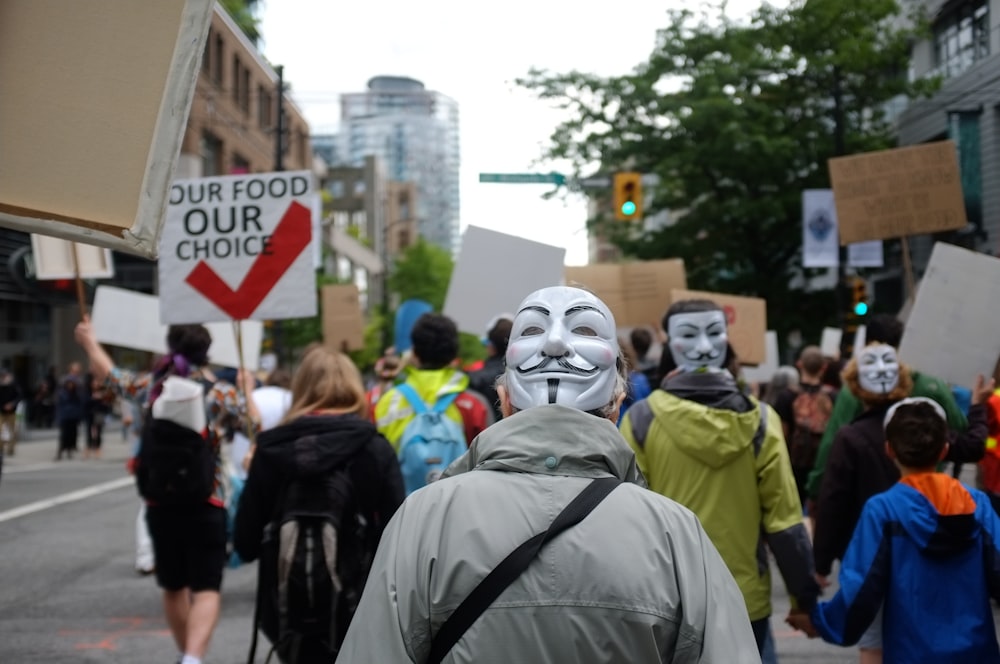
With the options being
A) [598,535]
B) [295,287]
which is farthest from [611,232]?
[598,535]

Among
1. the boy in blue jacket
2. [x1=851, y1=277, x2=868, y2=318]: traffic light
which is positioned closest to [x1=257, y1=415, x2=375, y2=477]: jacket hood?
the boy in blue jacket

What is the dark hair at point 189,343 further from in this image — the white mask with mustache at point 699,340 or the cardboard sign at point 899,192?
the cardboard sign at point 899,192

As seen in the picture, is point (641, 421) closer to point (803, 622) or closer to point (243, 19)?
point (803, 622)

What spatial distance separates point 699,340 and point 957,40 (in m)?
20.0

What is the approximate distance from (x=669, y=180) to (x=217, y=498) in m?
20.3

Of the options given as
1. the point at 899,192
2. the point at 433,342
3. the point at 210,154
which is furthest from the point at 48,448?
the point at 433,342

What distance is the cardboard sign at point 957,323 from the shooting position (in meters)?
6.48

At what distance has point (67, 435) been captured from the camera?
25.6 meters

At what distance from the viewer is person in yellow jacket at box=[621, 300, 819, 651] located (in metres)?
4.35

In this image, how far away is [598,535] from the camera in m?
2.21

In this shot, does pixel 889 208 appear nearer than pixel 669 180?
Yes

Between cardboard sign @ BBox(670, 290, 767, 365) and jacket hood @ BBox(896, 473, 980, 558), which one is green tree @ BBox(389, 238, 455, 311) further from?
jacket hood @ BBox(896, 473, 980, 558)

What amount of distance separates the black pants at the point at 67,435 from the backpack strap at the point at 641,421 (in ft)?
75.2

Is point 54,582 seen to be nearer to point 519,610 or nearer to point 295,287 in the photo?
point 295,287
